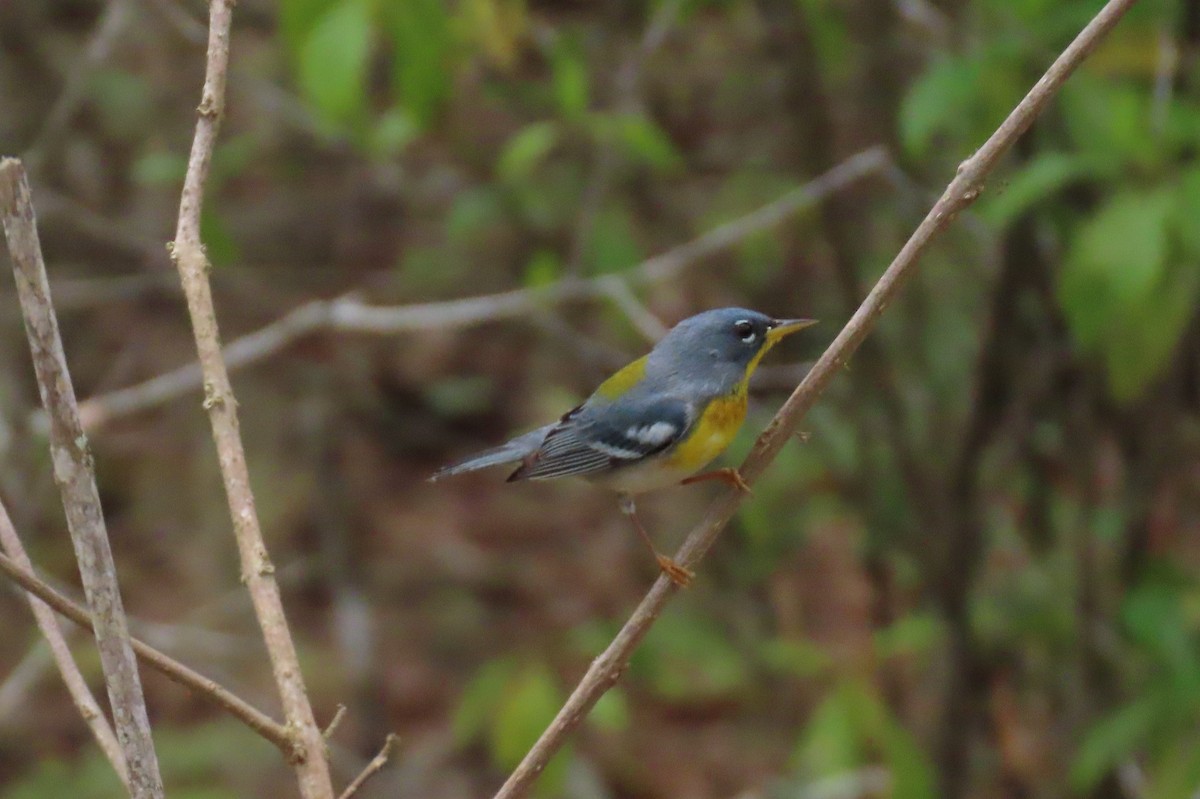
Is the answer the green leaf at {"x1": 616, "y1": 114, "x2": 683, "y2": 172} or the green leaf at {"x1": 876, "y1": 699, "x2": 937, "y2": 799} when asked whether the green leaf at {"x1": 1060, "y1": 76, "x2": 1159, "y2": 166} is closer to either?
the green leaf at {"x1": 616, "y1": 114, "x2": 683, "y2": 172}

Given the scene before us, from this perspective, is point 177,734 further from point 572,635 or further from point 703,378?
point 703,378

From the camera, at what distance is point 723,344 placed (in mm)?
2947

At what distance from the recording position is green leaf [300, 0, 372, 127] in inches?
133

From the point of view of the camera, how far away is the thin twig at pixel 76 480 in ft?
4.10

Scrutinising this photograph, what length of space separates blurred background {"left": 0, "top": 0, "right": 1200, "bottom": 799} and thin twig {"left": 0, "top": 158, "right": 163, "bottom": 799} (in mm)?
2240

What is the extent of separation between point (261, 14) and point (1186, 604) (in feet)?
14.7

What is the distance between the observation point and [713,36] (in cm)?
575

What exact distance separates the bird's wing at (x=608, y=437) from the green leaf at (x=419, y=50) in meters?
1.01

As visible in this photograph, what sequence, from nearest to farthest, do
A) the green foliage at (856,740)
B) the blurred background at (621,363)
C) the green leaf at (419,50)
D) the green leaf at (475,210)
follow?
the green leaf at (419,50) → the blurred background at (621,363) → the green foliage at (856,740) → the green leaf at (475,210)

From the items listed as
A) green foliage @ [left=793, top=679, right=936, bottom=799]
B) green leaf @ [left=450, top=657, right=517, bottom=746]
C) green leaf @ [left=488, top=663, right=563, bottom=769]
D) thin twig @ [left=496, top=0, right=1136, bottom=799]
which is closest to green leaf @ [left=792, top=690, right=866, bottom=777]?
green foliage @ [left=793, top=679, right=936, bottom=799]

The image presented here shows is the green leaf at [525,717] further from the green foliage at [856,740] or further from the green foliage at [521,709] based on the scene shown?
the green foliage at [856,740]

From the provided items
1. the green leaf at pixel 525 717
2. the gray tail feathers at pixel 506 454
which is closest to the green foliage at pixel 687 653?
the green leaf at pixel 525 717

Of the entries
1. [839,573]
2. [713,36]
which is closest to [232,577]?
[839,573]

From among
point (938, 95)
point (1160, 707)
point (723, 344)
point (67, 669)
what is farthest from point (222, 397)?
point (1160, 707)
